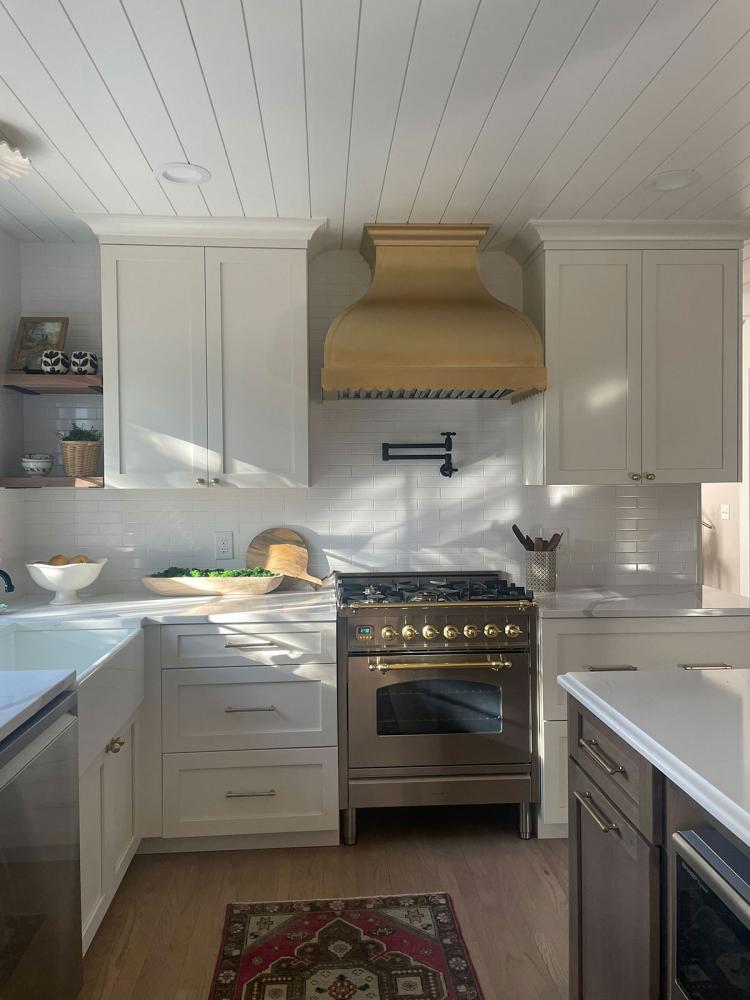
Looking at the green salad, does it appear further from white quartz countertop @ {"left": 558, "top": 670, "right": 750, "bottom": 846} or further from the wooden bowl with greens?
white quartz countertop @ {"left": 558, "top": 670, "right": 750, "bottom": 846}

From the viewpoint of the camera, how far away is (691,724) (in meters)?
1.51

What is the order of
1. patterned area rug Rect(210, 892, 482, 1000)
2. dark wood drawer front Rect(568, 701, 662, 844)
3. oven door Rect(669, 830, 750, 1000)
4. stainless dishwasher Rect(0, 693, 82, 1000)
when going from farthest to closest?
patterned area rug Rect(210, 892, 482, 1000), stainless dishwasher Rect(0, 693, 82, 1000), dark wood drawer front Rect(568, 701, 662, 844), oven door Rect(669, 830, 750, 1000)

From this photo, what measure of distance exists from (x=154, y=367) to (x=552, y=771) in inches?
92.9

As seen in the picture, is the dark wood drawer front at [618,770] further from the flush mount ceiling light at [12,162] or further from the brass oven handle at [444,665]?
the flush mount ceiling light at [12,162]

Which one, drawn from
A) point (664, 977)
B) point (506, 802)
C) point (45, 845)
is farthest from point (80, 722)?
point (506, 802)

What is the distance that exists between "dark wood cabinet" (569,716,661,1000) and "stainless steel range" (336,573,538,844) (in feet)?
4.09

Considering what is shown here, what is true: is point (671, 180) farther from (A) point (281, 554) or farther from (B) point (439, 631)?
(A) point (281, 554)

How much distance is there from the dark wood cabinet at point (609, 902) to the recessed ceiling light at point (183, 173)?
2.26 m

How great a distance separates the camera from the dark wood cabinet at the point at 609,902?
1467 millimetres

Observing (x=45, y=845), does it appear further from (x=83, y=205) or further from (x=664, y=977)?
(x=83, y=205)

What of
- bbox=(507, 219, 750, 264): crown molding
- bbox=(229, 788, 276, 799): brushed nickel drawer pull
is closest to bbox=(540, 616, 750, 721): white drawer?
bbox=(229, 788, 276, 799): brushed nickel drawer pull

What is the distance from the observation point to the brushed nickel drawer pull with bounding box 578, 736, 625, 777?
1.63m

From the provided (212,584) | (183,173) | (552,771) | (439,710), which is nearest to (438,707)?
(439,710)

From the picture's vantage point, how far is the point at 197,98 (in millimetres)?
2207
